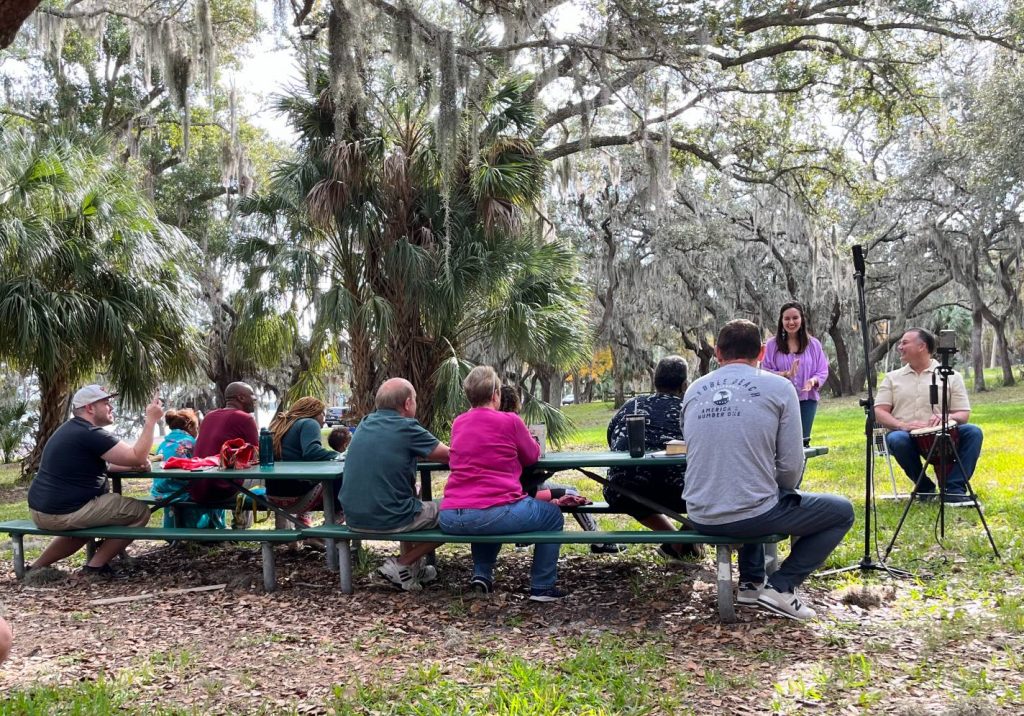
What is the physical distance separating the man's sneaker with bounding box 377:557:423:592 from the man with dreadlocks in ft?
4.30

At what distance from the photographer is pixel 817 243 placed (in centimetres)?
2123

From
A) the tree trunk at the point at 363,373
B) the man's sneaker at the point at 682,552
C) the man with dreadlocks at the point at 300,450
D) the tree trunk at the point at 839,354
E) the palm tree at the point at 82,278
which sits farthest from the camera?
the tree trunk at the point at 839,354

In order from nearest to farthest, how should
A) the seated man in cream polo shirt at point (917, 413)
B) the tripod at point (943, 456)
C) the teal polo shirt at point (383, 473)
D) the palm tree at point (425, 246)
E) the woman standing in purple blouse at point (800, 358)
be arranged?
the teal polo shirt at point (383, 473) → the tripod at point (943, 456) → the woman standing in purple blouse at point (800, 358) → the seated man in cream polo shirt at point (917, 413) → the palm tree at point (425, 246)

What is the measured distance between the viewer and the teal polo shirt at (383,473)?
16.0ft

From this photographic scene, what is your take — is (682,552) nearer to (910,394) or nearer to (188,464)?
(910,394)

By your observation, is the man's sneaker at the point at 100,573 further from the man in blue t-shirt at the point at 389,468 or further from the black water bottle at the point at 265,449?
the man in blue t-shirt at the point at 389,468

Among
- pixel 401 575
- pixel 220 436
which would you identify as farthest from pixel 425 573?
pixel 220 436

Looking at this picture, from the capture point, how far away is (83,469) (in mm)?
5445

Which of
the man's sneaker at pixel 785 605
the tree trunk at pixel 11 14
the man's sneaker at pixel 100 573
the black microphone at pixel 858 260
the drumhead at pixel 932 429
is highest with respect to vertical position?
the tree trunk at pixel 11 14

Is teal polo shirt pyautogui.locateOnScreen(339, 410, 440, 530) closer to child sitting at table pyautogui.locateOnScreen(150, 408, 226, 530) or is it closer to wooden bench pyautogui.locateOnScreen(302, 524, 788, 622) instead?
wooden bench pyautogui.locateOnScreen(302, 524, 788, 622)

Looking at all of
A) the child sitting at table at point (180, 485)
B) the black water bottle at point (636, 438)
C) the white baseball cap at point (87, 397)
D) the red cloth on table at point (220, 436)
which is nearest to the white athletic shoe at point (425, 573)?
the black water bottle at point (636, 438)

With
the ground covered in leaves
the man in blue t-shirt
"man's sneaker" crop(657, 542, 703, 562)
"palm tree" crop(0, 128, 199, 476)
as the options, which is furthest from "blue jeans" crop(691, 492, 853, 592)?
"palm tree" crop(0, 128, 199, 476)

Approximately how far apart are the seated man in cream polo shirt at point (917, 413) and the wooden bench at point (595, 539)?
255cm

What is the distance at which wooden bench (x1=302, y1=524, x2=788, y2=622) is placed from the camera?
13.9ft
